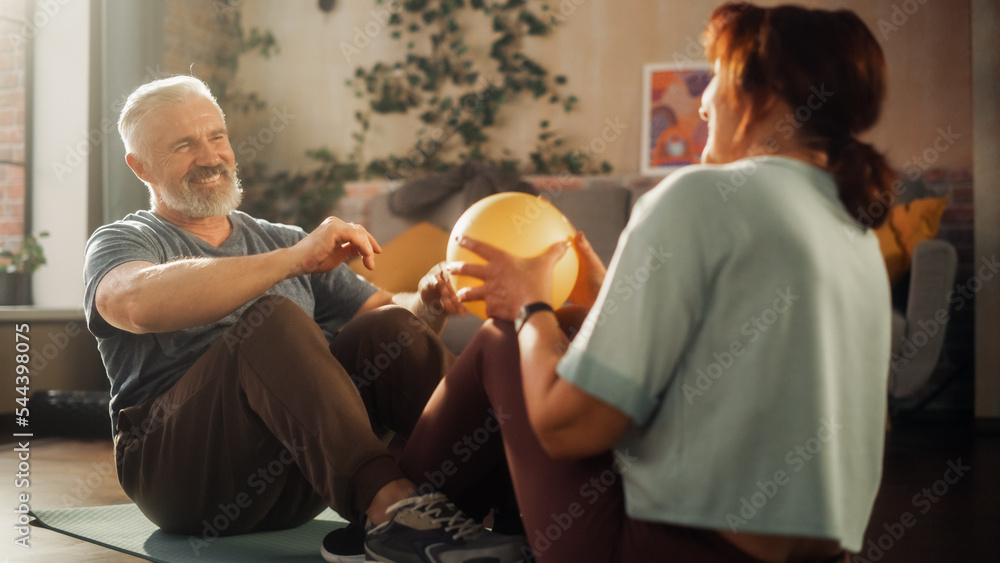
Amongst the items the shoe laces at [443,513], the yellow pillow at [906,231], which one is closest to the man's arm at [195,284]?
the shoe laces at [443,513]

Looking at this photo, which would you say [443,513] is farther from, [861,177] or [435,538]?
[861,177]

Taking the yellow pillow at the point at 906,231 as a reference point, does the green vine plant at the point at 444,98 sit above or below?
above

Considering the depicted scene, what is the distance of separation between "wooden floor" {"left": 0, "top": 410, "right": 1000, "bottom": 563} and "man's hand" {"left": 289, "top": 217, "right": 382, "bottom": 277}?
2.24 ft

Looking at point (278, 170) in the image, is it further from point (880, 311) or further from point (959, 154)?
point (880, 311)

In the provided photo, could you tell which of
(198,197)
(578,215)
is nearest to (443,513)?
(198,197)

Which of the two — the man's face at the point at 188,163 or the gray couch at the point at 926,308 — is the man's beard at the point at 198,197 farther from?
the gray couch at the point at 926,308

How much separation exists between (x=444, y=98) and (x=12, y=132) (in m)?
2.15

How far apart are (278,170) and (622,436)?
14.2 ft

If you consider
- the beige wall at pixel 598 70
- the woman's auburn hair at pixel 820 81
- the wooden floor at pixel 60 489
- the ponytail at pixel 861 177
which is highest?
the beige wall at pixel 598 70

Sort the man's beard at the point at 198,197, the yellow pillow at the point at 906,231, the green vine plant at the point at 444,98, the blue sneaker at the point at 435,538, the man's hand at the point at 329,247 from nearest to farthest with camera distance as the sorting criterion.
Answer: the blue sneaker at the point at 435,538 < the man's hand at the point at 329,247 < the man's beard at the point at 198,197 < the yellow pillow at the point at 906,231 < the green vine plant at the point at 444,98

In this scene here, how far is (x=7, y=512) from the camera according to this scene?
194 cm

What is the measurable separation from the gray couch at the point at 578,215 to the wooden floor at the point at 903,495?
1410mm

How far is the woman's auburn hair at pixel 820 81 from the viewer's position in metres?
0.86

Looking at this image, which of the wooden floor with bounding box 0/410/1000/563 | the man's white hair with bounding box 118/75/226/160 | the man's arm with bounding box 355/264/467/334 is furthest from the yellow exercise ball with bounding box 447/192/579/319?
the wooden floor with bounding box 0/410/1000/563
